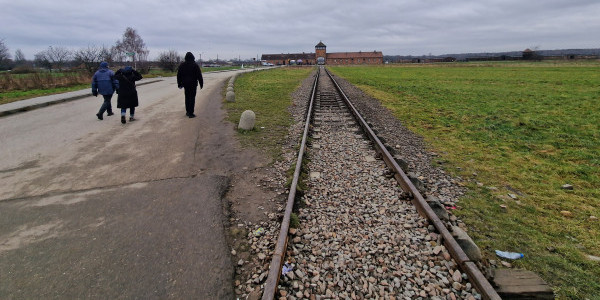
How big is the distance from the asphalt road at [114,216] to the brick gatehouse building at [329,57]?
126608 mm

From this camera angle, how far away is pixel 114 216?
4191 millimetres

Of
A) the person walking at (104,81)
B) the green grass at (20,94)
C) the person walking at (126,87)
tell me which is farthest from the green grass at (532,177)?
the green grass at (20,94)

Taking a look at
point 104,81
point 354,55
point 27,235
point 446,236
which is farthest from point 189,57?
point 354,55

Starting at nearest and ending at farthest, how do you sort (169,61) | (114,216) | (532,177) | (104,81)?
(114,216)
(532,177)
(104,81)
(169,61)

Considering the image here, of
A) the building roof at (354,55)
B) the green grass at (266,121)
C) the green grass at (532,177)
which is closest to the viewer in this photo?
the green grass at (532,177)

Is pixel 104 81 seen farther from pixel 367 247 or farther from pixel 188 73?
pixel 367 247

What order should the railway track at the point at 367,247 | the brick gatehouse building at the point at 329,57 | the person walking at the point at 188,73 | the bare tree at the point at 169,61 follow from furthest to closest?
the brick gatehouse building at the point at 329,57 → the bare tree at the point at 169,61 → the person walking at the point at 188,73 → the railway track at the point at 367,247

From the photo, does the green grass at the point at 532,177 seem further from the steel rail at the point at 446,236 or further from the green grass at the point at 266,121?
the green grass at the point at 266,121

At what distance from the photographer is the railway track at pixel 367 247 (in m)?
2.88

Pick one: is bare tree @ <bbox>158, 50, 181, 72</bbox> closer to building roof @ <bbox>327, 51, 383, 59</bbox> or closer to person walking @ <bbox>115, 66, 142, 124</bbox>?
person walking @ <bbox>115, 66, 142, 124</bbox>

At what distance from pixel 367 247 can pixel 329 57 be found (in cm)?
14165

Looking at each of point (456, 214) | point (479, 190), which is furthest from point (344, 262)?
point (479, 190)

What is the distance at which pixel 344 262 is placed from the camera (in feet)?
10.6

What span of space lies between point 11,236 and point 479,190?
6.52m
